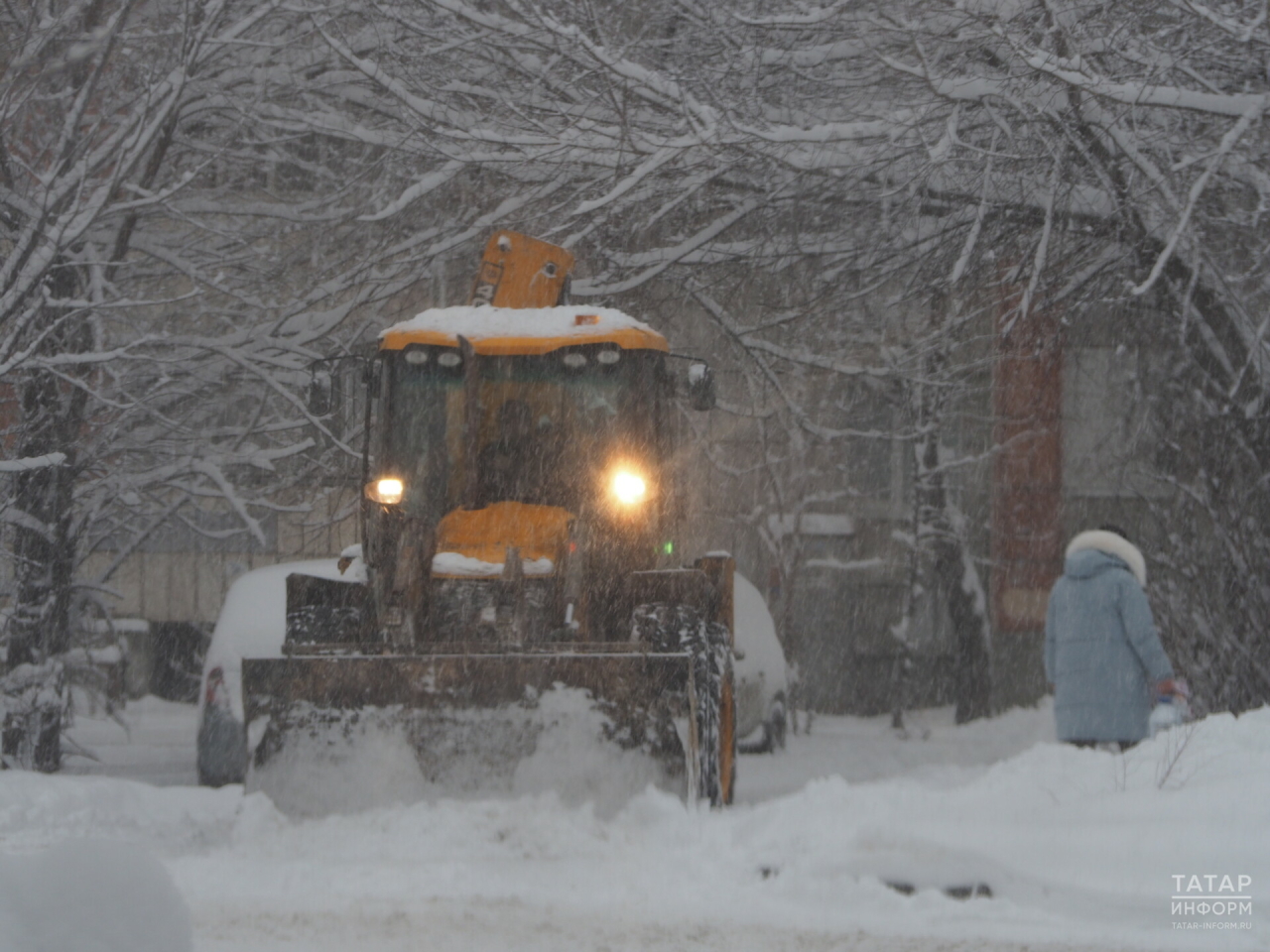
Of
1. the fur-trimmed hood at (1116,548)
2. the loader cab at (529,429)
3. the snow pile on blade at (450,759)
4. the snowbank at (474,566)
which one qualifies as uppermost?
the loader cab at (529,429)

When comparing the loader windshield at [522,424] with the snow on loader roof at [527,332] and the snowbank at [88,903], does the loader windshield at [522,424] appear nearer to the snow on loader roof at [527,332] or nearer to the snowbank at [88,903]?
the snow on loader roof at [527,332]

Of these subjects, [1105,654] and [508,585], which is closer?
[1105,654]

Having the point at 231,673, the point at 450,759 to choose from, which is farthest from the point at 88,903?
the point at 231,673

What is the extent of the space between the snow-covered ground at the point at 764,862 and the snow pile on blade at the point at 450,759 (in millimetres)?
118

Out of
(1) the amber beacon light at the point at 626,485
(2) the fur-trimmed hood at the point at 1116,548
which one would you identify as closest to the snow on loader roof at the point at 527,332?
(1) the amber beacon light at the point at 626,485

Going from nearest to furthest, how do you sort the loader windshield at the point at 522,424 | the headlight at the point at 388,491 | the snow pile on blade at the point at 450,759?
the snow pile on blade at the point at 450,759
the headlight at the point at 388,491
the loader windshield at the point at 522,424

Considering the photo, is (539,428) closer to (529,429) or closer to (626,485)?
(529,429)

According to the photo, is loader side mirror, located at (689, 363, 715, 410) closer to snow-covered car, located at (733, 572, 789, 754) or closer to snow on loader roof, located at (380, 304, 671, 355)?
snow on loader roof, located at (380, 304, 671, 355)

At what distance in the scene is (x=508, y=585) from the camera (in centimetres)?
723

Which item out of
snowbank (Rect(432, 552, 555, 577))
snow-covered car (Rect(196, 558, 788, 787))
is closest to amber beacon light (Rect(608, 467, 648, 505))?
snowbank (Rect(432, 552, 555, 577))

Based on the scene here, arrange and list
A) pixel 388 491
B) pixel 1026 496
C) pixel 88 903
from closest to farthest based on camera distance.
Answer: pixel 88 903, pixel 388 491, pixel 1026 496

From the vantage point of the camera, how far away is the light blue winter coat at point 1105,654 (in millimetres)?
6625

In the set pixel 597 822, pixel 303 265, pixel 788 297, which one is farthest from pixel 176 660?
pixel 597 822

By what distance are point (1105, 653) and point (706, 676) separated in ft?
6.06
